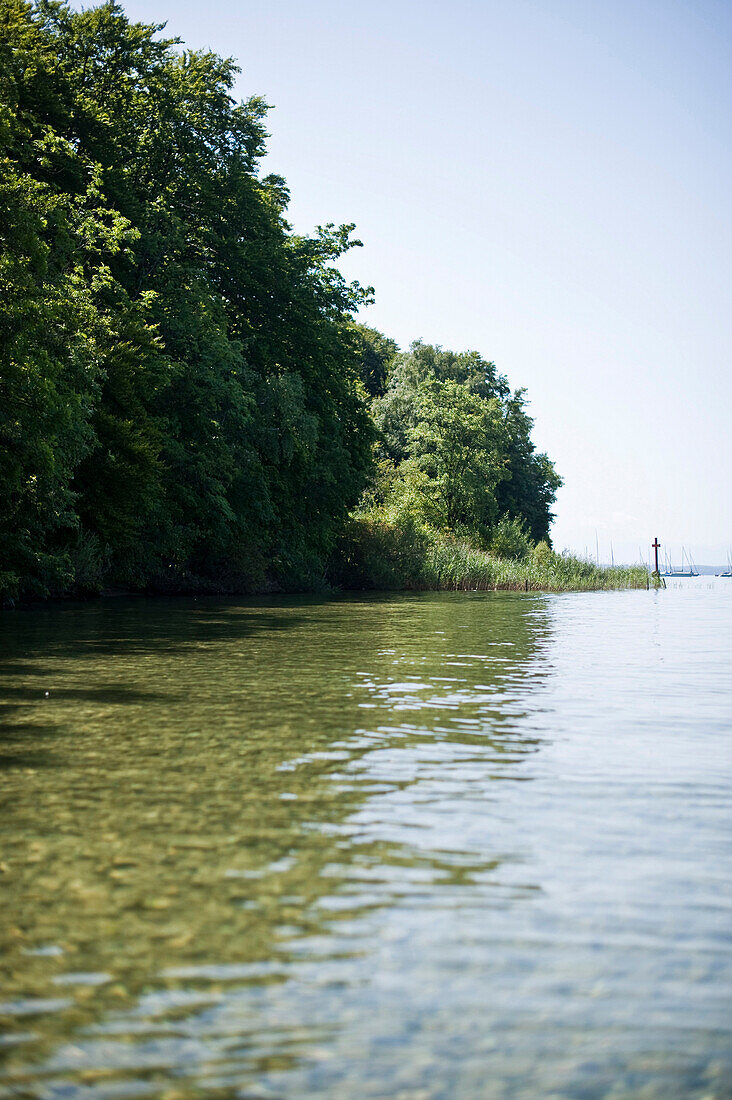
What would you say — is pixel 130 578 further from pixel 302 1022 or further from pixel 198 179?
pixel 302 1022

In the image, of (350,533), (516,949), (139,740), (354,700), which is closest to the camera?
(516,949)

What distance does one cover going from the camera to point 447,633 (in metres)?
17.4

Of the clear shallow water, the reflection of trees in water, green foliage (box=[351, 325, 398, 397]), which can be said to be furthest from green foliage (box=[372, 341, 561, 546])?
the clear shallow water

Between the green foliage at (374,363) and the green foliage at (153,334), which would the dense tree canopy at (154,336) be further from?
the green foliage at (374,363)

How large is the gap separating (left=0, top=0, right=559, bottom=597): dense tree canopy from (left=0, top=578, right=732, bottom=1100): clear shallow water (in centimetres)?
1409

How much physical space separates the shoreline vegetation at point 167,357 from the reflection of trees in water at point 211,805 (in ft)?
36.8

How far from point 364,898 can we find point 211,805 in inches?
62.4

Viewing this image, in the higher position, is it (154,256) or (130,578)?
(154,256)

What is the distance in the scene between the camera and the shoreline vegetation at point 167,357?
22625mm

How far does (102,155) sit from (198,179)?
4.01m

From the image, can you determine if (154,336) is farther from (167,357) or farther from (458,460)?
(458,460)

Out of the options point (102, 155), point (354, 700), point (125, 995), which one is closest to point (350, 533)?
point (102, 155)

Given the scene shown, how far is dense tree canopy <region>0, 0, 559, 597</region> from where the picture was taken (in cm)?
2227

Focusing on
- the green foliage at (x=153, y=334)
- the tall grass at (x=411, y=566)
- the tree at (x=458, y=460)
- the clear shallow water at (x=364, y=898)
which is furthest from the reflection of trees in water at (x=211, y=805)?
the tree at (x=458, y=460)
